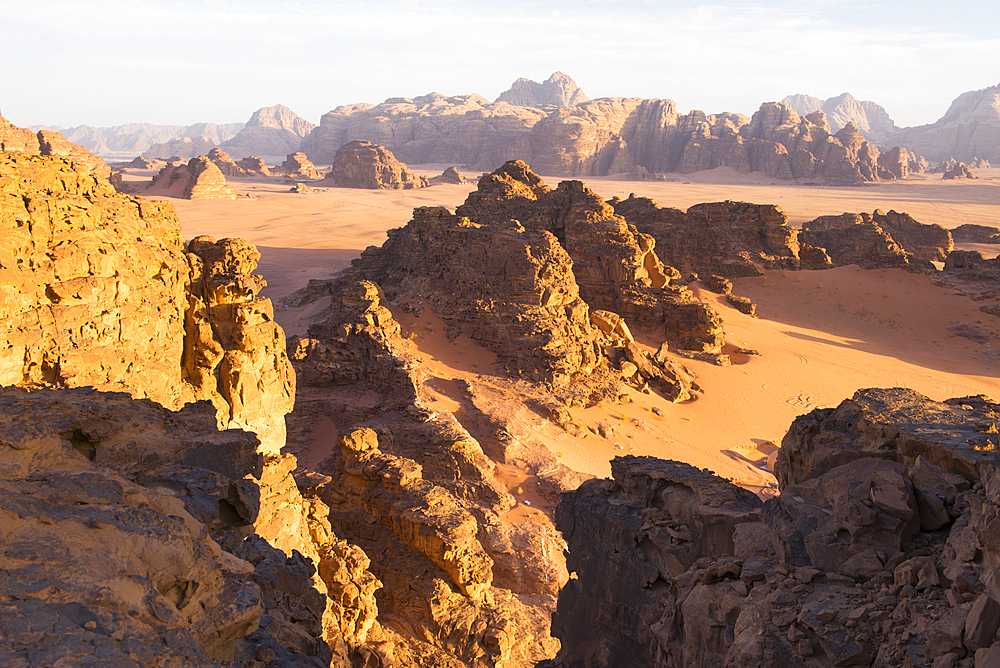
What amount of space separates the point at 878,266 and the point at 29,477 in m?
36.9

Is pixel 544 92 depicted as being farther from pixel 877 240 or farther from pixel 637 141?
pixel 877 240

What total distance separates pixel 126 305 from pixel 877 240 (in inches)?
1447

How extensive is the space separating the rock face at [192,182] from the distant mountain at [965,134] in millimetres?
130490

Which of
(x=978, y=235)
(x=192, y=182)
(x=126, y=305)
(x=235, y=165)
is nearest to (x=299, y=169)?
(x=235, y=165)

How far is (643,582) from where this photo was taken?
7555mm

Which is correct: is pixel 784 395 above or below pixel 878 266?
below

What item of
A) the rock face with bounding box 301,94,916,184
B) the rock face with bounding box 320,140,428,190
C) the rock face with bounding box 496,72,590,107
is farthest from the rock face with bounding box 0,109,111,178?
the rock face with bounding box 496,72,590,107

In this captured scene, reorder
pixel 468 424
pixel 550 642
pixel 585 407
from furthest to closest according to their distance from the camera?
pixel 585 407 < pixel 468 424 < pixel 550 642

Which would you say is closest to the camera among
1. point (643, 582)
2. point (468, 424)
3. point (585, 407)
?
point (643, 582)

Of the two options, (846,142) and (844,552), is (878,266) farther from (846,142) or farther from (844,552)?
(846,142)

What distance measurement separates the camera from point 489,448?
15.9 m

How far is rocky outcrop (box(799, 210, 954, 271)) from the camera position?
3281 cm

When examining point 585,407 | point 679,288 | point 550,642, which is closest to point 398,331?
point 585,407

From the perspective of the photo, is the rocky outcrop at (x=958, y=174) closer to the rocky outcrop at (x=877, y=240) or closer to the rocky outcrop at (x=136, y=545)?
the rocky outcrop at (x=877, y=240)
